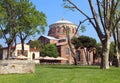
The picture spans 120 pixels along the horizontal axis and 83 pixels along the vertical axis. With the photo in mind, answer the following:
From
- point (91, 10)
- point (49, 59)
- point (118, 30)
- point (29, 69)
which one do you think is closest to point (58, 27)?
point (49, 59)

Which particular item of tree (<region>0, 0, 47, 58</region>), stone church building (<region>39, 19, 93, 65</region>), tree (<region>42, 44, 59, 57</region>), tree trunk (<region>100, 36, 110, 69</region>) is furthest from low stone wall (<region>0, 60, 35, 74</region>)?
stone church building (<region>39, 19, 93, 65</region>)

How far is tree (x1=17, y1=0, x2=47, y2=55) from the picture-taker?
55688 millimetres

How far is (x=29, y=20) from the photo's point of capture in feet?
183

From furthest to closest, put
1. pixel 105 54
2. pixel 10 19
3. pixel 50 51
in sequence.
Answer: pixel 50 51 < pixel 10 19 < pixel 105 54

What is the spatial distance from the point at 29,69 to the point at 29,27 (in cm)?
3925

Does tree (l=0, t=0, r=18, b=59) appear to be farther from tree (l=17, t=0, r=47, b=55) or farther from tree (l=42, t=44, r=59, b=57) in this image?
tree (l=42, t=44, r=59, b=57)

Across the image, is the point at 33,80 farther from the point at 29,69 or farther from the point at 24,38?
the point at 24,38

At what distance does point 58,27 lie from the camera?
124 metres

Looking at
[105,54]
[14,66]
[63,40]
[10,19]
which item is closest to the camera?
[14,66]

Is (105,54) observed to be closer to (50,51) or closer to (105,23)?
(105,23)

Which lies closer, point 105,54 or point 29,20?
point 105,54

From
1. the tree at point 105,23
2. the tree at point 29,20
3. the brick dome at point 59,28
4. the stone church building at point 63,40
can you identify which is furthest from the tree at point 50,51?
the tree at point 105,23

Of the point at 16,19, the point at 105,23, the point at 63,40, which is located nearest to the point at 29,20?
the point at 16,19

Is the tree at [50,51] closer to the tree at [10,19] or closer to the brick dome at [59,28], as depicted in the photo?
the brick dome at [59,28]
